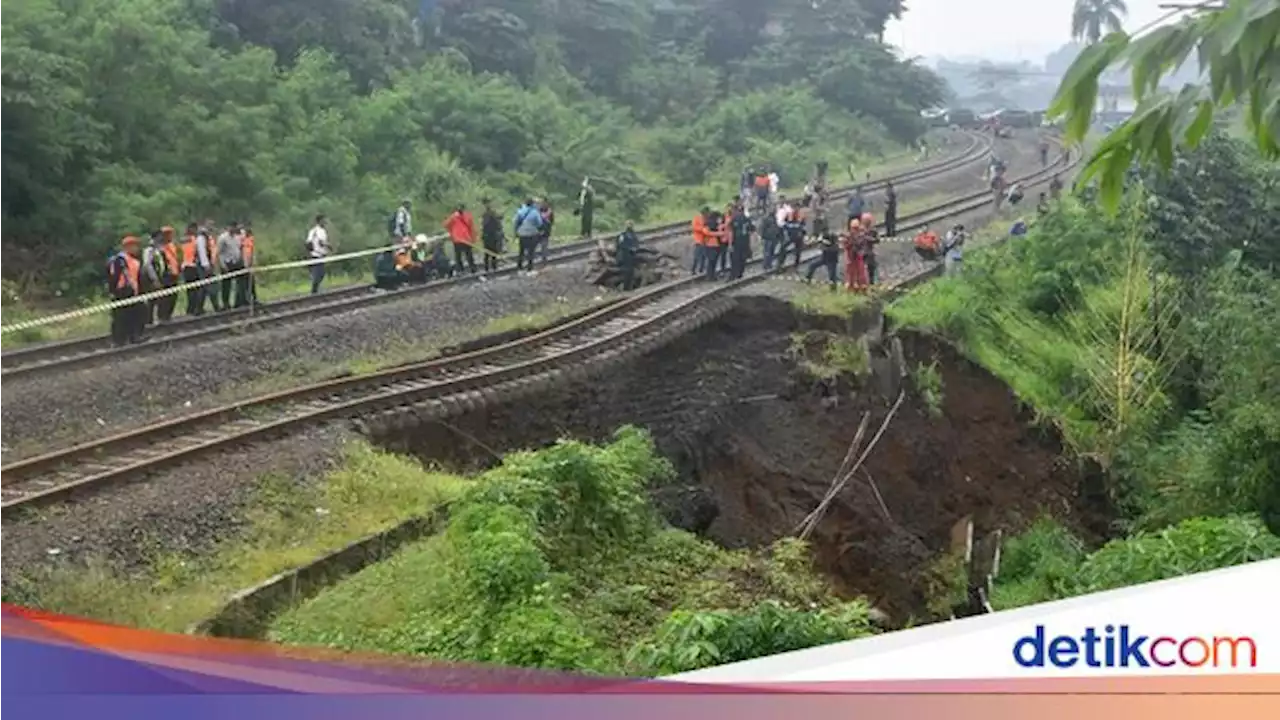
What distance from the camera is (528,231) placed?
20688mm

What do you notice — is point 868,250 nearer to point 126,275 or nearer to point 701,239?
point 701,239

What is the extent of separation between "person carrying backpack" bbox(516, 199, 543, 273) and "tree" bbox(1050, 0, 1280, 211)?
60.1 ft

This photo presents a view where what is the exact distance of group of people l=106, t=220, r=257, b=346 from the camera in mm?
14203

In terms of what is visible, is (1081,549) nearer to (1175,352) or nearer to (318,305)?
(1175,352)

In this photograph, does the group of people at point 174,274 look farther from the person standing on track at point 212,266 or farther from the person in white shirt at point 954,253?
the person in white shirt at point 954,253

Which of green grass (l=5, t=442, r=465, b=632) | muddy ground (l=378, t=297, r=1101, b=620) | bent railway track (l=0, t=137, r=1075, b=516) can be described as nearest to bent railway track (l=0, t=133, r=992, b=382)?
bent railway track (l=0, t=137, r=1075, b=516)

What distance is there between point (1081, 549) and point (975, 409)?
422 centimetres

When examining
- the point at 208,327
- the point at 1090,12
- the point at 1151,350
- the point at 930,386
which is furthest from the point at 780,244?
the point at 1090,12

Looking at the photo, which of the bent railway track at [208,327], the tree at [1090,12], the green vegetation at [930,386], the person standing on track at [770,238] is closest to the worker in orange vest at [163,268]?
the bent railway track at [208,327]

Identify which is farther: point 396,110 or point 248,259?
point 396,110

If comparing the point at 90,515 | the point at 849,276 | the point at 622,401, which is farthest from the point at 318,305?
the point at 90,515

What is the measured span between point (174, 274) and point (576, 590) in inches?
361

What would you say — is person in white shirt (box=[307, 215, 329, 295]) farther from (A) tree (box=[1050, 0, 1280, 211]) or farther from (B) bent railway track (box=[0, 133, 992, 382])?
(A) tree (box=[1050, 0, 1280, 211])

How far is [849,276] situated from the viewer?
19125 millimetres
